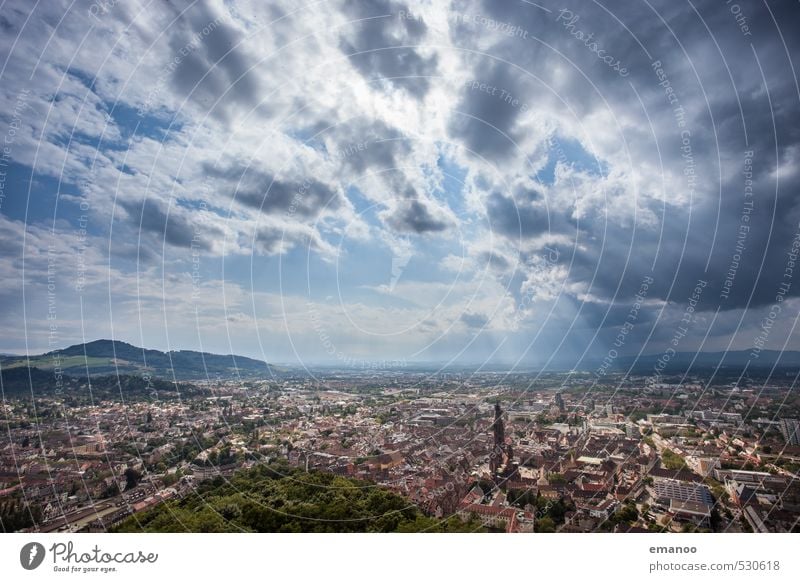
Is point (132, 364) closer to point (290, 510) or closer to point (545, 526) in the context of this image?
point (290, 510)

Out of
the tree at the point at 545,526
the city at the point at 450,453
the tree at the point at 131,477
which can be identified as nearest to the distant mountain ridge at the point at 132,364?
the city at the point at 450,453

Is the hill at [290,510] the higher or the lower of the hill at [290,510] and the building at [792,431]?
the higher

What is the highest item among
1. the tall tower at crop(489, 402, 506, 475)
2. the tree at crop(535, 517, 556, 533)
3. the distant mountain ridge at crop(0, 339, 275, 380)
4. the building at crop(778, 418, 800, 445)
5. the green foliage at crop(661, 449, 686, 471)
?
the distant mountain ridge at crop(0, 339, 275, 380)

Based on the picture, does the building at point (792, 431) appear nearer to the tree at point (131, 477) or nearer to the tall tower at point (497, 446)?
the tall tower at point (497, 446)

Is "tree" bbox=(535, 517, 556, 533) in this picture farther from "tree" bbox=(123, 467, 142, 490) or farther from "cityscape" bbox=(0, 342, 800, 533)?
"tree" bbox=(123, 467, 142, 490)

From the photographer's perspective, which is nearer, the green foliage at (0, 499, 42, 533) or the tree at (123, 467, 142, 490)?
the green foliage at (0, 499, 42, 533)

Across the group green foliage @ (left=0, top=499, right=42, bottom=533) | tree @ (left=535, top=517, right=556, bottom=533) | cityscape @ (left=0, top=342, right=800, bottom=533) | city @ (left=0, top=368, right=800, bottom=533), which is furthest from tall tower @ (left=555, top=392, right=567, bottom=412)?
green foliage @ (left=0, top=499, right=42, bottom=533)

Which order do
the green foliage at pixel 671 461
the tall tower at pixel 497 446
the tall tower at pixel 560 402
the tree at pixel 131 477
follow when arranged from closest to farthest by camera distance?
1. the tree at pixel 131 477
2. the tall tower at pixel 497 446
3. the green foliage at pixel 671 461
4. the tall tower at pixel 560 402

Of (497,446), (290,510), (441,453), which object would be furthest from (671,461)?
(290,510)

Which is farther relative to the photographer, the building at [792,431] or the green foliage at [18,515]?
the building at [792,431]

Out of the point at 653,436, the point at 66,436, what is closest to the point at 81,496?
the point at 66,436
